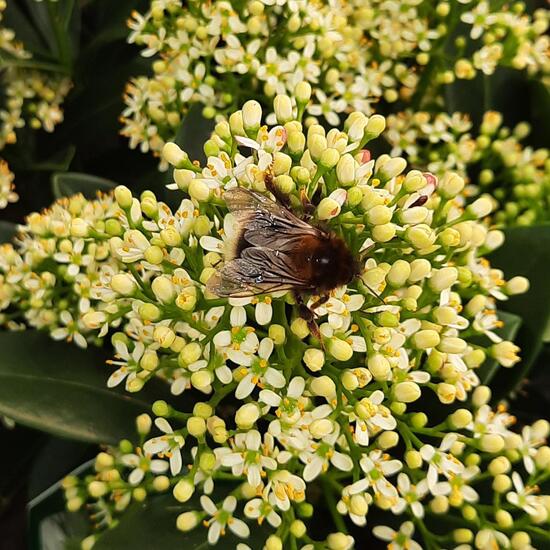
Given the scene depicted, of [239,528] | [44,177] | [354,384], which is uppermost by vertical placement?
[354,384]

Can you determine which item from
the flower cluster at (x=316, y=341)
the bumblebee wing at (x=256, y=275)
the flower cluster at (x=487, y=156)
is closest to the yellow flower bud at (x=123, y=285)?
the flower cluster at (x=316, y=341)

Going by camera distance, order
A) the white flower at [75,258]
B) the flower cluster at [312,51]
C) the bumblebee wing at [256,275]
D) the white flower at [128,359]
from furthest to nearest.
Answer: the flower cluster at [312,51] < the white flower at [75,258] < the white flower at [128,359] < the bumblebee wing at [256,275]

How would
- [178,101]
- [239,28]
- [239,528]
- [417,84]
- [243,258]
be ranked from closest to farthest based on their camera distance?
1. [243,258]
2. [239,528]
3. [239,28]
4. [178,101]
5. [417,84]

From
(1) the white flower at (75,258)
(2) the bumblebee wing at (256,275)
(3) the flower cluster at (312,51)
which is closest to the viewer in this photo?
(2) the bumblebee wing at (256,275)

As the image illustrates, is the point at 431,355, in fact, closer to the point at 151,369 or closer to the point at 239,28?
the point at 151,369

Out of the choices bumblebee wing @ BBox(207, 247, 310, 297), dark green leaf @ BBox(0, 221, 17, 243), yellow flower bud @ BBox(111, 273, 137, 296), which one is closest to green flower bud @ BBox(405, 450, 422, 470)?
bumblebee wing @ BBox(207, 247, 310, 297)

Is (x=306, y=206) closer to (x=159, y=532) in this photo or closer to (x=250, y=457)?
(x=250, y=457)

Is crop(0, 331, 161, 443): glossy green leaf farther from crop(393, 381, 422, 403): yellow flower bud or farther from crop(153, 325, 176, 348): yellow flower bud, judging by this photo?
crop(393, 381, 422, 403): yellow flower bud

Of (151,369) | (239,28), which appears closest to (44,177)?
(239,28)

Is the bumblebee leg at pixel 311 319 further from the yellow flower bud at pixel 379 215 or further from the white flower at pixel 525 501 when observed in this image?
the white flower at pixel 525 501
